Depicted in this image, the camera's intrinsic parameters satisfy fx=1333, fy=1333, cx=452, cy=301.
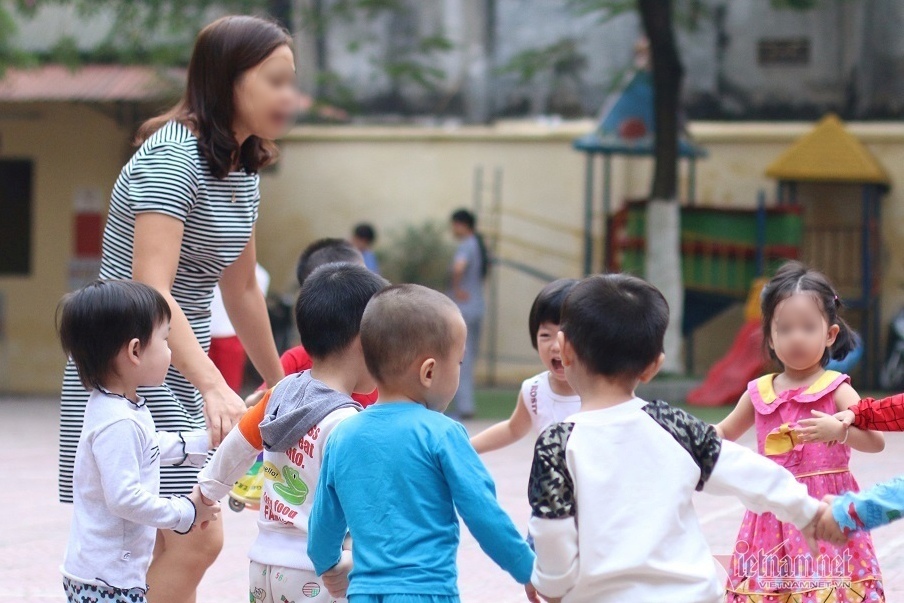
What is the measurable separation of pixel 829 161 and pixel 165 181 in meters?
12.3

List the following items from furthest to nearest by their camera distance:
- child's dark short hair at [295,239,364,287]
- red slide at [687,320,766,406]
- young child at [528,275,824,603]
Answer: red slide at [687,320,766,406]
child's dark short hair at [295,239,364,287]
young child at [528,275,824,603]

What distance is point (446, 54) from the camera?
1658 centimetres

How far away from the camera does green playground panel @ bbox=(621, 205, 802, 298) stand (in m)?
14.4

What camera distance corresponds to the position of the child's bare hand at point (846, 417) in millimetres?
3568

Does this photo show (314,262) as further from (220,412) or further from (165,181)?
(220,412)

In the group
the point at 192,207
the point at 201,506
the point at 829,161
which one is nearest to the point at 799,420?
the point at 201,506

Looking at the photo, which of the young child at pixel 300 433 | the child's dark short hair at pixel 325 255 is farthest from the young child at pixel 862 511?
the child's dark short hair at pixel 325 255

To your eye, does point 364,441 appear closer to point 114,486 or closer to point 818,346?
point 114,486

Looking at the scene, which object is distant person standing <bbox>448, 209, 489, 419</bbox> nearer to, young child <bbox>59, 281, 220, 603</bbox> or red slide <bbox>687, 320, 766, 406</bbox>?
red slide <bbox>687, 320, 766, 406</bbox>

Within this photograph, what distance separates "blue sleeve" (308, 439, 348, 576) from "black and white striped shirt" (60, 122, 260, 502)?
2.53 ft

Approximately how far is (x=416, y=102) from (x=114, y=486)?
45.9 ft

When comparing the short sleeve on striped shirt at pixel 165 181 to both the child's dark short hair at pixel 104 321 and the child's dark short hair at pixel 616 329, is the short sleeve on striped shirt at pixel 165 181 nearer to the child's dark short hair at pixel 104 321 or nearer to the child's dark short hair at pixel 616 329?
the child's dark short hair at pixel 104 321

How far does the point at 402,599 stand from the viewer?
272 centimetres

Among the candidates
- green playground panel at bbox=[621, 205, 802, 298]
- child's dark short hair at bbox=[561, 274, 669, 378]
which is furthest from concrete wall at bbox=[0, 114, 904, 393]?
child's dark short hair at bbox=[561, 274, 669, 378]
